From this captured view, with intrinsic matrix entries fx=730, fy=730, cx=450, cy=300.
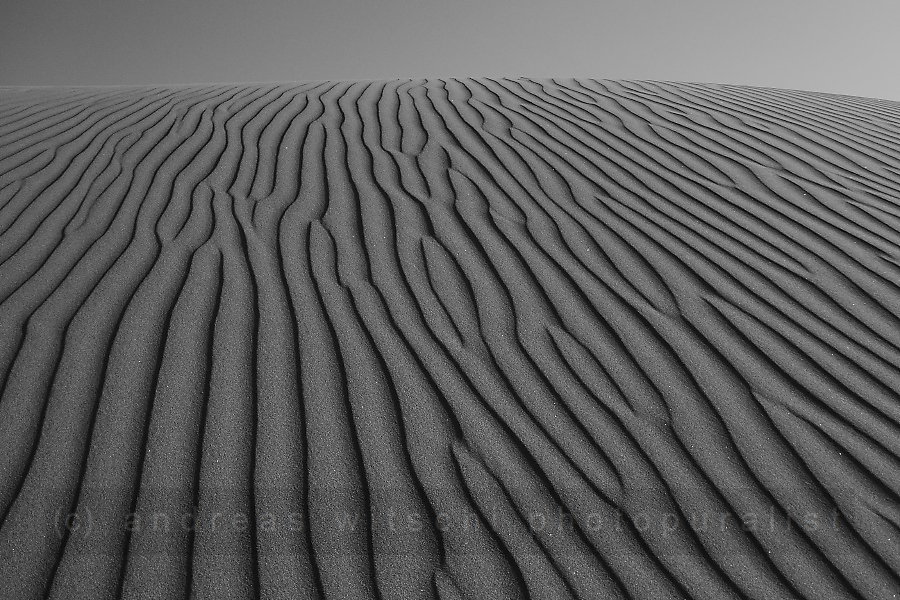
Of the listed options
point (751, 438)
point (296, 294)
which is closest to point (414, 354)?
point (296, 294)

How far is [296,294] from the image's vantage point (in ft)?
9.95

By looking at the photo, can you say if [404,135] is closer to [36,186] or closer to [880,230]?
[36,186]

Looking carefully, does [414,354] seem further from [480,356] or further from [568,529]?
[568,529]

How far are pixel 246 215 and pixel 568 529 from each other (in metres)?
2.37

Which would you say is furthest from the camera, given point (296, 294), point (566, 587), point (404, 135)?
point (404, 135)

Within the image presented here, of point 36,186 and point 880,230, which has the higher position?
point 36,186

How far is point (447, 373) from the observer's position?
264cm

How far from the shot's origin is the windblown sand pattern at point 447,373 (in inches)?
79.7

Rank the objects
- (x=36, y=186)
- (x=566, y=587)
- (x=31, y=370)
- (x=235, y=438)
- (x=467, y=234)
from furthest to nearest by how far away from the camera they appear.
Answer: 1. (x=36, y=186)
2. (x=467, y=234)
3. (x=31, y=370)
4. (x=235, y=438)
5. (x=566, y=587)

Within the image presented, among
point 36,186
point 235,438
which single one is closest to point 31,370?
point 235,438

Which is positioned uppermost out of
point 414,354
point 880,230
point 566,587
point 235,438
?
point 880,230

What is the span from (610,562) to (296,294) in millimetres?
1663

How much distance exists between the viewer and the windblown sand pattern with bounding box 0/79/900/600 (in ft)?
6.64

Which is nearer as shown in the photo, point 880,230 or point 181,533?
point 181,533
